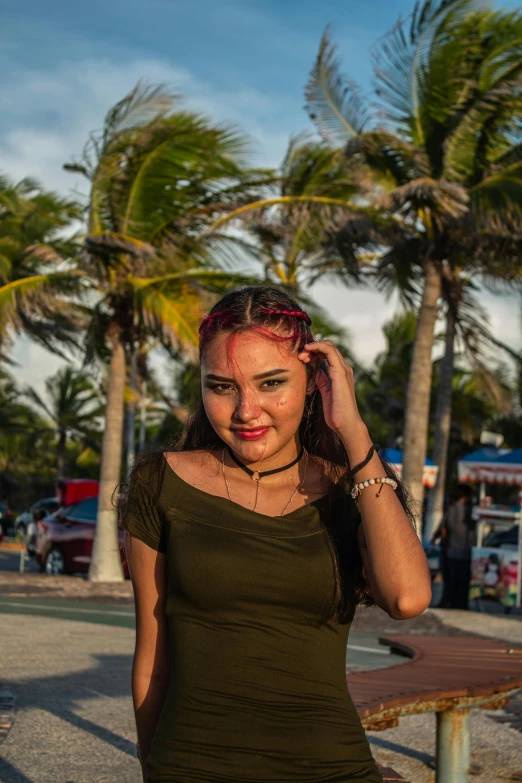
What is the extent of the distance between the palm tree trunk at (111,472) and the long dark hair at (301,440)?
12.9 meters

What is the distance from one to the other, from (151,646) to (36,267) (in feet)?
56.0

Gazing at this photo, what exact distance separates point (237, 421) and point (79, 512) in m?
16.1

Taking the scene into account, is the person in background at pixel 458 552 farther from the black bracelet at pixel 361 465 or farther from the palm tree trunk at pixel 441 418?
the black bracelet at pixel 361 465

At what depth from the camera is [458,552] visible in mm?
14992

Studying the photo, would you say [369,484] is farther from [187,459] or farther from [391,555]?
[187,459]

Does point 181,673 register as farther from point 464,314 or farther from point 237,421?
point 464,314

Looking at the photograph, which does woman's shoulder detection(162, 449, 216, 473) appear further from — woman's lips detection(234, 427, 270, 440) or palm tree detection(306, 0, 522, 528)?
palm tree detection(306, 0, 522, 528)

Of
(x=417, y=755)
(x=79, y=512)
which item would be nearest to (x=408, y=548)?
(x=417, y=755)

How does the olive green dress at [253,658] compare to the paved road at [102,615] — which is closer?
the olive green dress at [253,658]

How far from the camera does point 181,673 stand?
218cm

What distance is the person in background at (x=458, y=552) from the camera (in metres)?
15.0

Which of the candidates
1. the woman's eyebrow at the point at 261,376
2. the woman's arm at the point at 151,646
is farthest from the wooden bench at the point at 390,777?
the woman's eyebrow at the point at 261,376

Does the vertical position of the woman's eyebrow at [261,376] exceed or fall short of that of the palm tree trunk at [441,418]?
it falls short

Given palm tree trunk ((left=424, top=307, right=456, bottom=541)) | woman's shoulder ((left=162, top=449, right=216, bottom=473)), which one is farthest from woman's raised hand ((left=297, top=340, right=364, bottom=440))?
palm tree trunk ((left=424, top=307, right=456, bottom=541))
